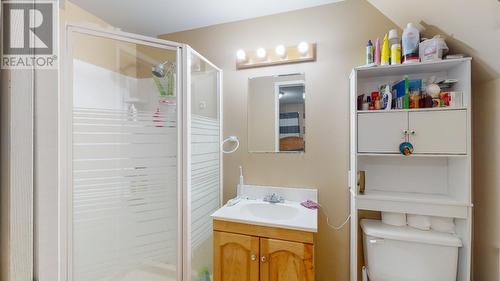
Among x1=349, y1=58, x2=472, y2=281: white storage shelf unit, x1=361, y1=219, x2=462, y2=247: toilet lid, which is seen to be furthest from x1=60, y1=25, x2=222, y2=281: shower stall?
x1=361, y1=219, x2=462, y2=247: toilet lid

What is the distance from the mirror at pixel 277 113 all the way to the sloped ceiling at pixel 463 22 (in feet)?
2.50

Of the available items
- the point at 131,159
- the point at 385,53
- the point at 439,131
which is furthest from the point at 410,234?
the point at 131,159

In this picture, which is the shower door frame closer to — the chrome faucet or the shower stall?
the shower stall

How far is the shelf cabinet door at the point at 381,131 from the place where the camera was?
4.56 feet

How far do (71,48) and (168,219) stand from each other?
1.16m

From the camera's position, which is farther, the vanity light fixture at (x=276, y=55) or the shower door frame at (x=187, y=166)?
the vanity light fixture at (x=276, y=55)

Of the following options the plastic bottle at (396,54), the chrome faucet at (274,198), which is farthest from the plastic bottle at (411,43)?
the chrome faucet at (274,198)

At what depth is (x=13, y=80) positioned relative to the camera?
17.3 inches

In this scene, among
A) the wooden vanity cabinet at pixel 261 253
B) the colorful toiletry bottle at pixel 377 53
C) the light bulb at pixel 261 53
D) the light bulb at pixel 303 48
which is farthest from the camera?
the light bulb at pixel 261 53

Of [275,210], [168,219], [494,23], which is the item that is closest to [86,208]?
[168,219]

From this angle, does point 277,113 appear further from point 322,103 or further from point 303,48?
point 303,48

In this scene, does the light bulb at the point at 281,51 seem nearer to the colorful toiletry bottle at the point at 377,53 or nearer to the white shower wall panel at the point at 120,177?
the colorful toiletry bottle at the point at 377,53

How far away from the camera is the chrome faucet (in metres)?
1.80

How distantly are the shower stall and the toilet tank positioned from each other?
1226 mm
